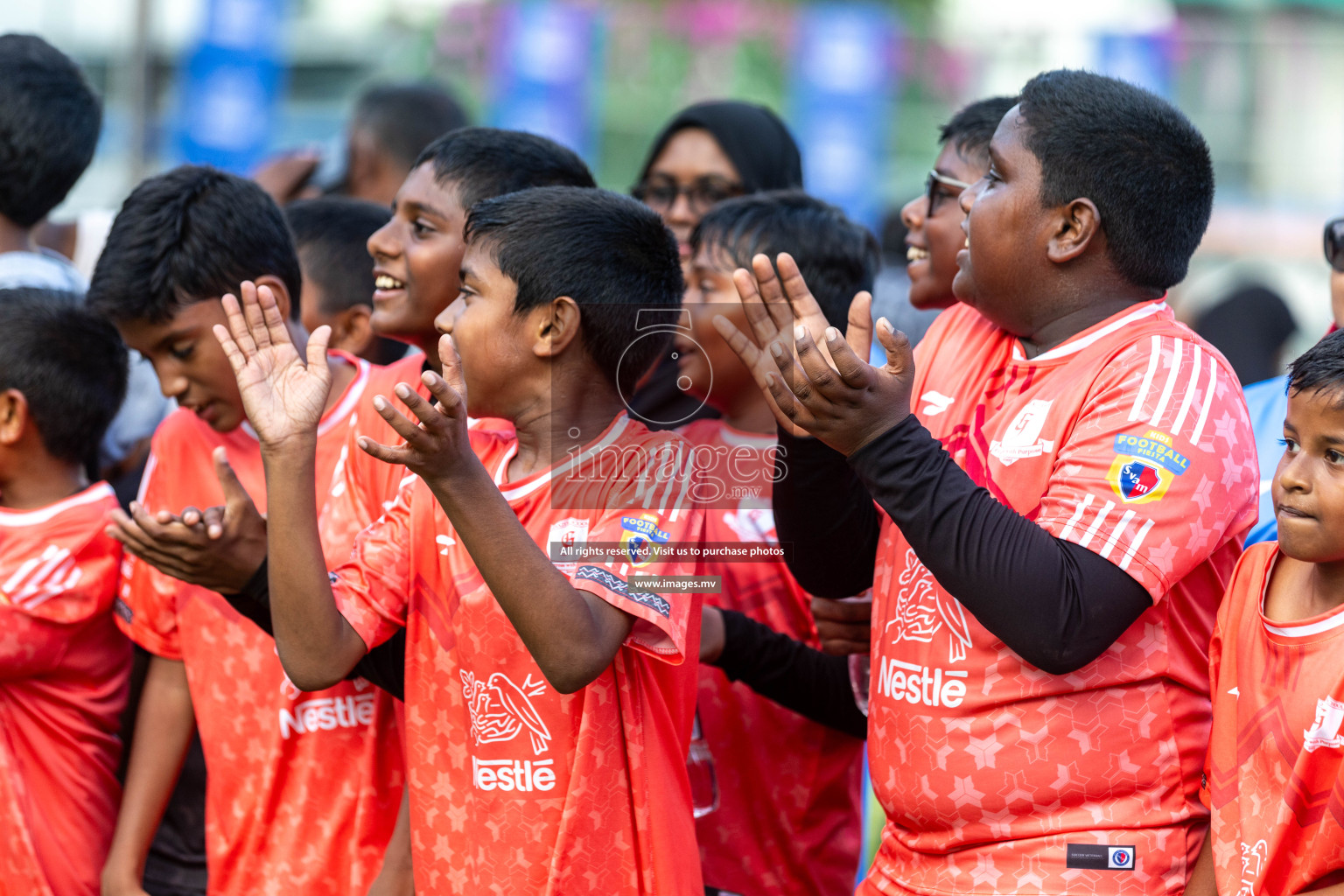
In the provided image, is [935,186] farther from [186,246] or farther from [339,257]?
[186,246]

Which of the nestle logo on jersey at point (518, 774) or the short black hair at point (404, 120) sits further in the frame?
the short black hair at point (404, 120)

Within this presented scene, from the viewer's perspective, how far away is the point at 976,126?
3035 mm

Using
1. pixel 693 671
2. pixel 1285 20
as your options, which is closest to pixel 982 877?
pixel 693 671

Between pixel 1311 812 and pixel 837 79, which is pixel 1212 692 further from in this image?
pixel 837 79

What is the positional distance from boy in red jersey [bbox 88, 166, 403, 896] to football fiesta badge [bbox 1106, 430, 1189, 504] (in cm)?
146

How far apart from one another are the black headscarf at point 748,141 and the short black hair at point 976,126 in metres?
1.19

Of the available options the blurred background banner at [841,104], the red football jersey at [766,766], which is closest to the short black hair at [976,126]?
the red football jersey at [766,766]

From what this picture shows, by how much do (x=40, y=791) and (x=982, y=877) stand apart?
6.53 feet

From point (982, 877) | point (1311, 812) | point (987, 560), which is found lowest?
point (982, 877)

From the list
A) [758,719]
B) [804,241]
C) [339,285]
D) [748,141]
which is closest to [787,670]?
[758,719]

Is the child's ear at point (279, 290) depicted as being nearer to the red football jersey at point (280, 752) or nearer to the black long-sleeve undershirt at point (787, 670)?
A: the red football jersey at point (280, 752)

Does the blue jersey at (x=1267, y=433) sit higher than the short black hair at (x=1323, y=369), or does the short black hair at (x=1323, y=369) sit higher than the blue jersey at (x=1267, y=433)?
the short black hair at (x=1323, y=369)

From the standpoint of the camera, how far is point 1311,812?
75.4 inches

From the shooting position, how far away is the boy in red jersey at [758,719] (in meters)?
2.91
